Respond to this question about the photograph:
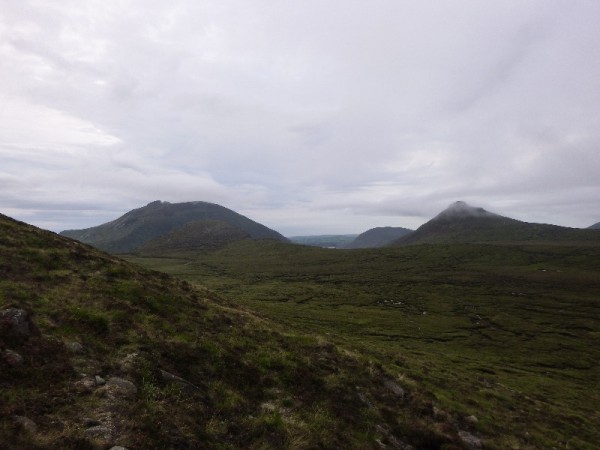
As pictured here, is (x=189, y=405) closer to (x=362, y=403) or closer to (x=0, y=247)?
(x=362, y=403)

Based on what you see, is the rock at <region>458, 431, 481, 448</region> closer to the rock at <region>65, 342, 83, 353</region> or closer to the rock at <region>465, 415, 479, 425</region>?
the rock at <region>465, 415, 479, 425</region>

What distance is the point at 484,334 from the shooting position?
88.6 m

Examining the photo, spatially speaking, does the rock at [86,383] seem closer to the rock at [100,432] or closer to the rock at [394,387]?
the rock at [100,432]

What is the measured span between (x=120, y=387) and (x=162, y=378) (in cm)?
198

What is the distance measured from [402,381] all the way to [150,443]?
19.4 m

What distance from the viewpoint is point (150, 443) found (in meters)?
11.9

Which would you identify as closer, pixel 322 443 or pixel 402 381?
pixel 322 443

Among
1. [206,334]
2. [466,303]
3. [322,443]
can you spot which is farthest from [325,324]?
[466,303]

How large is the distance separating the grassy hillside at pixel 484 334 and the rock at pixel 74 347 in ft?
72.2

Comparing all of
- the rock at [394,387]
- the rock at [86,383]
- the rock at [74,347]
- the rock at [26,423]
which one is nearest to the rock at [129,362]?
the rock at [86,383]

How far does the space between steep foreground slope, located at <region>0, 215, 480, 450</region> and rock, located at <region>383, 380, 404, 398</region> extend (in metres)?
0.13

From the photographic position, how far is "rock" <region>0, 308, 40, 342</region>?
14973mm

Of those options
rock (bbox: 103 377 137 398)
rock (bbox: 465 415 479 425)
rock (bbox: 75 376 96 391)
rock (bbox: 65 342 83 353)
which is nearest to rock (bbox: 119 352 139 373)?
rock (bbox: 103 377 137 398)

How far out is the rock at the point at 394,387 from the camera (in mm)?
23681
